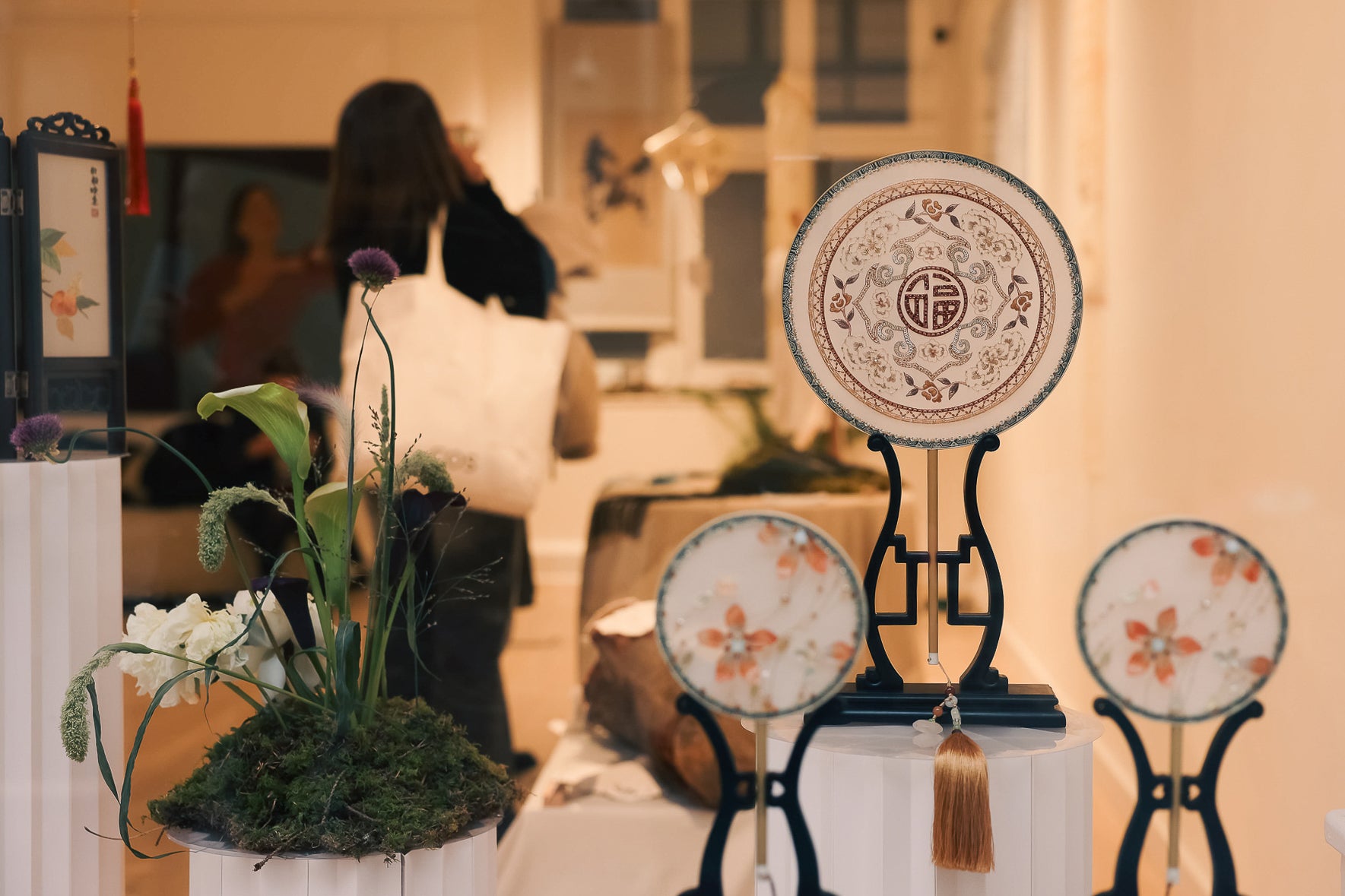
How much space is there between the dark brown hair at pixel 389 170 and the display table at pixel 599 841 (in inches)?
40.9

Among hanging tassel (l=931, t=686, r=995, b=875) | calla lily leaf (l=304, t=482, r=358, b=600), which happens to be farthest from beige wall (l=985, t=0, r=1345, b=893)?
calla lily leaf (l=304, t=482, r=358, b=600)

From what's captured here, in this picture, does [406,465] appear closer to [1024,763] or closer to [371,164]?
[1024,763]

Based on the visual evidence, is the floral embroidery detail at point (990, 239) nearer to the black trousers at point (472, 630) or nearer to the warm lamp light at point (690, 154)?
the warm lamp light at point (690, 154)

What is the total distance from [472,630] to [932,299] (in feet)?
4.06

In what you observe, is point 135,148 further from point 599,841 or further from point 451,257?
point 599,841

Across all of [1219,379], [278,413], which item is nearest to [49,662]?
[278,413]

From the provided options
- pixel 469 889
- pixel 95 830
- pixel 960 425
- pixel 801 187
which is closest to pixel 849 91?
pixel 801 187

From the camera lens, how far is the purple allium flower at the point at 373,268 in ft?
3.97

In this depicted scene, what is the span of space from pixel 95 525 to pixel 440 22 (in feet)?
4.04

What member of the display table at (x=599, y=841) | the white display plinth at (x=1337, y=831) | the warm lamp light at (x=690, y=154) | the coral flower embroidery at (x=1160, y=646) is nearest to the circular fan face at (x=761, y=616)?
the coral flower embroidery at (x=1160, y=646)

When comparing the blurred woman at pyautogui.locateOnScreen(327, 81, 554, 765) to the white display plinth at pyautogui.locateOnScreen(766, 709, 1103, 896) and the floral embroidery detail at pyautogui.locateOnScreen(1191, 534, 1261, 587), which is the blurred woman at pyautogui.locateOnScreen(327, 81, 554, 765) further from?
the floral embroidery detail at pyautogui.locateOnScreen(1191, 534, 1261, 587)

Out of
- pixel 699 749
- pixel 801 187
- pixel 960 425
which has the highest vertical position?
pixel 801 187

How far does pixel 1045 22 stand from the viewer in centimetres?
226

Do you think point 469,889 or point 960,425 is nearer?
point 469,889
